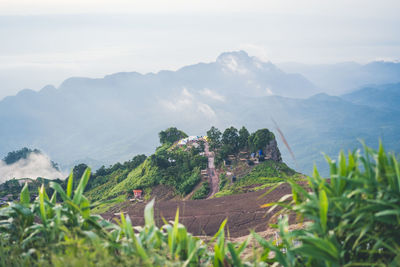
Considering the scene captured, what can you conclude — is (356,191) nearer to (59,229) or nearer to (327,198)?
(327,198)

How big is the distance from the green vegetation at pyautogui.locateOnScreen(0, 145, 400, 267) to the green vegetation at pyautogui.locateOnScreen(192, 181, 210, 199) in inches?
638

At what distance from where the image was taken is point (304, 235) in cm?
255

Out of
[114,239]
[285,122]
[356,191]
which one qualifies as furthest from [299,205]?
[285,122]

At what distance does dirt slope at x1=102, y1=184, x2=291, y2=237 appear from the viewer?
11430 mm

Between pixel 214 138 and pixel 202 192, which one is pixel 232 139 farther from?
pixel 202 192

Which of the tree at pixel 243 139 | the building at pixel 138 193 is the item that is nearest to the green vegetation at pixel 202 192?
the building at pixel 138 193

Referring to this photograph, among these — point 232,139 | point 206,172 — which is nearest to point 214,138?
point 232,139

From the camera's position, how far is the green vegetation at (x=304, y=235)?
2303 millimetres

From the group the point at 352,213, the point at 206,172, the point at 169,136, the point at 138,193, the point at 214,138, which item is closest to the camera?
the point at 352,213

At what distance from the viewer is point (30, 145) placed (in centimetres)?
17112

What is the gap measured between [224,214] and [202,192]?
21.2ft

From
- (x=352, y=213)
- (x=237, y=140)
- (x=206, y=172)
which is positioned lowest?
(x=206, y=172)

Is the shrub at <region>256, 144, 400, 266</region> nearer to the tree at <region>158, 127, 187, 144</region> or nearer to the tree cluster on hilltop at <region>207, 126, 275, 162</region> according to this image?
the tree cluster on hilltop at <region>207, 126, 275, 162</region>

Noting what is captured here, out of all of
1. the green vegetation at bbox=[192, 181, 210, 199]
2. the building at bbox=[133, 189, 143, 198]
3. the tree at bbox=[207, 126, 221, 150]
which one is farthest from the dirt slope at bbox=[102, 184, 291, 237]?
the tree at bbox=[207, 126, 221, 150]
